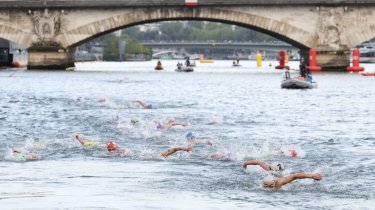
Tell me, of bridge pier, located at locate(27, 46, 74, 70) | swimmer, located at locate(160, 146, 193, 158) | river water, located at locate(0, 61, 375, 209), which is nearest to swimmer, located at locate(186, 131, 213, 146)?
river water, located at locate(0, 61, 375, 209)

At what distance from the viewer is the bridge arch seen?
106688 millimetres

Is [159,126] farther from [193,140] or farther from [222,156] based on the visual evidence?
[222,156]

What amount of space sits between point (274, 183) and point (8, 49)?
122 m

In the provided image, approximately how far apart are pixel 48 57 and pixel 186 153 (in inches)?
3254

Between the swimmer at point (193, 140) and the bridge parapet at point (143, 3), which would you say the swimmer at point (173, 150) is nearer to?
the swimmer at point (193, 140)

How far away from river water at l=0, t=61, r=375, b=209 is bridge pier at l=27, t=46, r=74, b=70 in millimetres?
47001

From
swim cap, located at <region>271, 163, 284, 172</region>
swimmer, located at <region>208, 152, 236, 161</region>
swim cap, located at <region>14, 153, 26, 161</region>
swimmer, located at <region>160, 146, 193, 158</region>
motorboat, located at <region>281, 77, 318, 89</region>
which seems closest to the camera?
swim cap, located at <region>271, 163, 284, 172</region>

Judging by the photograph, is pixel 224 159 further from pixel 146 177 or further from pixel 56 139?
pixel 56 139

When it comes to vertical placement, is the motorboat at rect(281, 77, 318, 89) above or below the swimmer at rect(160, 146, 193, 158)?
below

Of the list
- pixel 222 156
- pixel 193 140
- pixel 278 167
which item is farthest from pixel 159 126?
pixel 278 167

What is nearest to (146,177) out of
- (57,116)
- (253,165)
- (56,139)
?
(253,165)

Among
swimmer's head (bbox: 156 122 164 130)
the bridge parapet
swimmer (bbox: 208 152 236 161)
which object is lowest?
swimmer's head (bbox: 156 122 164 130)

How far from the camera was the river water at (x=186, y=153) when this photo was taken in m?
22.8

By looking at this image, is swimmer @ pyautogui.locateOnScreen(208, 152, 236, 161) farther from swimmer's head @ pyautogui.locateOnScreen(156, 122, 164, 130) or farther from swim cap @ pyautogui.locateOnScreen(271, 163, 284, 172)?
swimmer's head @ pyautogui.locateOnScreen(156, 122, 164, 130)
